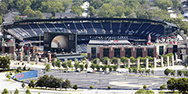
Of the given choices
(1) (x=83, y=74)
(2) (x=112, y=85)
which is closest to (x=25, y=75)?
(1) (x=83, y=74)

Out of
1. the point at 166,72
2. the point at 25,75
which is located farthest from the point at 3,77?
the point at 166,72

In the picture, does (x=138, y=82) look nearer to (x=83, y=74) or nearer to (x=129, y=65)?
(x=83, y=74)

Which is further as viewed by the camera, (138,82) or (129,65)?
(129,65)

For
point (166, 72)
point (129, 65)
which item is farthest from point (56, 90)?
point (129, 65)

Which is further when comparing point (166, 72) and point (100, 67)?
point (100, 67)

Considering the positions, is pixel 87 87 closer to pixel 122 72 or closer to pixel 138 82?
pixel 138 82

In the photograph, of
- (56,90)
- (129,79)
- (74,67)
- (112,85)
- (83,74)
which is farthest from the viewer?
(74,67)

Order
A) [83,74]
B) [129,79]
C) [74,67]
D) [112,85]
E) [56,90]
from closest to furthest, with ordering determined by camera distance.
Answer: [56,90]
[112,85]
[129,79]
[83,74]
[74,67]
